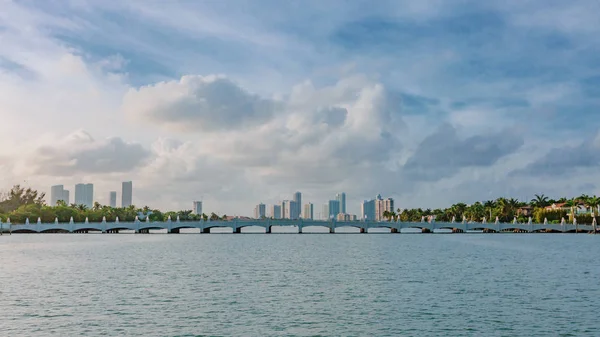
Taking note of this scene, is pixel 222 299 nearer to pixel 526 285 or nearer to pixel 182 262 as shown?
pixel 526 285

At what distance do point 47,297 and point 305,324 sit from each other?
21.8m

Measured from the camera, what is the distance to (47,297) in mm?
45531

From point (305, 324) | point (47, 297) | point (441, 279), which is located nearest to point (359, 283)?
point (441, 279)

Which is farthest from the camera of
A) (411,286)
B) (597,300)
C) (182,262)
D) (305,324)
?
(182,262)

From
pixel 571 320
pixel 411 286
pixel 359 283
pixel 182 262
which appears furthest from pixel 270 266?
pixel 571 320

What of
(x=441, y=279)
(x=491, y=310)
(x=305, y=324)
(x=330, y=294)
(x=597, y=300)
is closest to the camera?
(x=305, y=324)

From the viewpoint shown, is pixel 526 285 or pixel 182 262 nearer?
pixel 526 285

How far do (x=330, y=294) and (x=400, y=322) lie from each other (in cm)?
1286

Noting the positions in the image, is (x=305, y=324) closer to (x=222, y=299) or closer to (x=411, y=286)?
(x=222, y=299)

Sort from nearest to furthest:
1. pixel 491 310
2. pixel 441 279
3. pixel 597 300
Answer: pixel 491 310, pixel 597 300, pixel 441 279

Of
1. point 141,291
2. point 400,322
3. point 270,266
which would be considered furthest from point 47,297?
point 270,266

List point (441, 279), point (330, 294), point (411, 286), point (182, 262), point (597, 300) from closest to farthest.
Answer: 1. point (597, 300)
2. point (330, 294)
3. point (411, 286)
4. point (441, 279)
5. point (182, 262)

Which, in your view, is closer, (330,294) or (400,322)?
(400,322)

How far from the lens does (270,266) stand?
7719 cm
